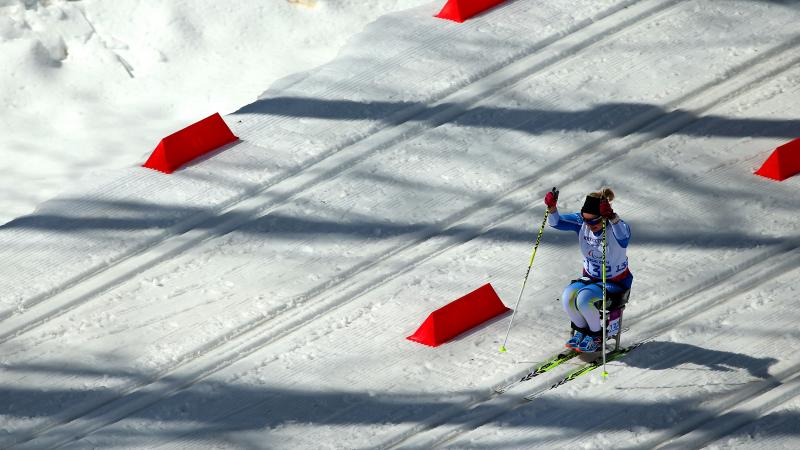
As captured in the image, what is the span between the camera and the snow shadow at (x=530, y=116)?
8602mm

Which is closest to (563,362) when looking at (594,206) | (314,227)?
(594,206)

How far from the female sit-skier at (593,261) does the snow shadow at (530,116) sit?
1951 mm

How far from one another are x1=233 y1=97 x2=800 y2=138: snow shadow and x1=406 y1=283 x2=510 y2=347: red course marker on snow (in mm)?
1646

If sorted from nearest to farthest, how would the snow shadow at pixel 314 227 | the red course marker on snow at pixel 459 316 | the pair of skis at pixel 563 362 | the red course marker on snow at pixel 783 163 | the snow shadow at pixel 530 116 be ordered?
the pair of skis at pixel 563 362
the red course marker on snow at pixel 459 316
the snow shadow at pixel 314 227
the red course marker on snow at pixel 783 163
the snow shadow at pixel 530 116

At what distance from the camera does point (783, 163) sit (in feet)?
26.9

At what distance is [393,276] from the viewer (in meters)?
7.77

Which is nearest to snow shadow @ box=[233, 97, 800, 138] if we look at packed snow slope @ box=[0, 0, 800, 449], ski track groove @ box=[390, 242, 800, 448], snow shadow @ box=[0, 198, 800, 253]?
packed snow slope @ box=[0, 0, 800, 449]

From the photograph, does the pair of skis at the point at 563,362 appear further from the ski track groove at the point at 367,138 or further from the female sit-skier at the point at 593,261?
the ski track groove at the point at 367,138

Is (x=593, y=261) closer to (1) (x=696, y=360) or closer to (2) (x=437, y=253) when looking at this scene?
(1) (x=696, y=360)

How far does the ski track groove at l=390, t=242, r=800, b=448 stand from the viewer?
6.73 m

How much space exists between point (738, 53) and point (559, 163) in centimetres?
158

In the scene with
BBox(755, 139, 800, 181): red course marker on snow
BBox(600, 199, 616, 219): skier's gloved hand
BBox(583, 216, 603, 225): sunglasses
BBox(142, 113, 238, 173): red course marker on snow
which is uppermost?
BBox(142, 113, 238, 173): red course marker on snow

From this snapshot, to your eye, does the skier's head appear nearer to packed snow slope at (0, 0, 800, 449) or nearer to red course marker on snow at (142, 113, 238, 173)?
packed snow slope at (0, 0, 800, 449)

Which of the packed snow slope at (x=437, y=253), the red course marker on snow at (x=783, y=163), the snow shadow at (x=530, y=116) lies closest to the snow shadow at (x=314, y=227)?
the packed snow slope at (x=437, y=253)
